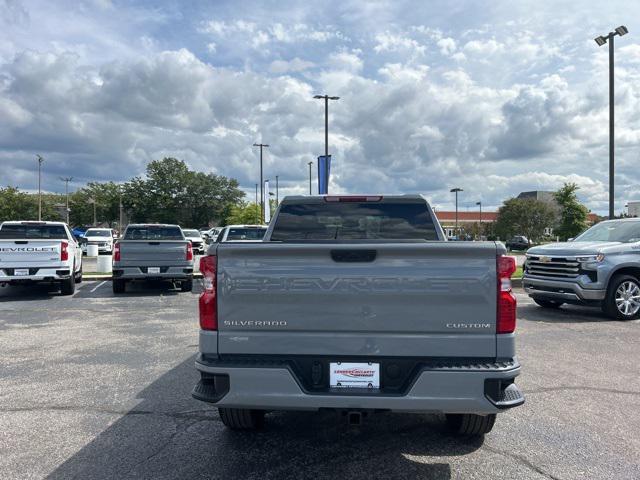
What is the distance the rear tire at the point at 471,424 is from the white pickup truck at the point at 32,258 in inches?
443

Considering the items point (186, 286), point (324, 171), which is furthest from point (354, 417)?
point (324, 171)

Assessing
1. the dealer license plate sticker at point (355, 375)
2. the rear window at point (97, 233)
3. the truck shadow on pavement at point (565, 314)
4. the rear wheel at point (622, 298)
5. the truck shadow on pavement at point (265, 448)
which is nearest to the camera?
the dealer license plate sticker at point (355, 375)

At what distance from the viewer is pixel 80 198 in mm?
106000

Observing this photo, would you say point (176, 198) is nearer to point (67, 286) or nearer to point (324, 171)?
point (324, 171)

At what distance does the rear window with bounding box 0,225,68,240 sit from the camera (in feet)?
43.2

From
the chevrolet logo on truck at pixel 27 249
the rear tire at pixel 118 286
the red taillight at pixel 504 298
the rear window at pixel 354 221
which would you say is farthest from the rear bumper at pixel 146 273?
the red taillight at pixel 504 298

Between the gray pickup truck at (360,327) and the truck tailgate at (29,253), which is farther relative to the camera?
the truck tailgate at (29,253)

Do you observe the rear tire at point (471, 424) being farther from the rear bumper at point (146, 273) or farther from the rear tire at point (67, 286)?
the rear tire at point (67, 286)

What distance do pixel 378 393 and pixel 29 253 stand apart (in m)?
11.7

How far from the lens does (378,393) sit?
337cm

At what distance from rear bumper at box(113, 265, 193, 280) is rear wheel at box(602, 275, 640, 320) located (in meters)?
9.45

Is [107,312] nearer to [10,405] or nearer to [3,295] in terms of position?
[3,295]

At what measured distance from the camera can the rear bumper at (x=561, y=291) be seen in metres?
9.77

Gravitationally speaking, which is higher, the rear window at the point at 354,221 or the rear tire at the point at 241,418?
the rear window at the point at 354,221
